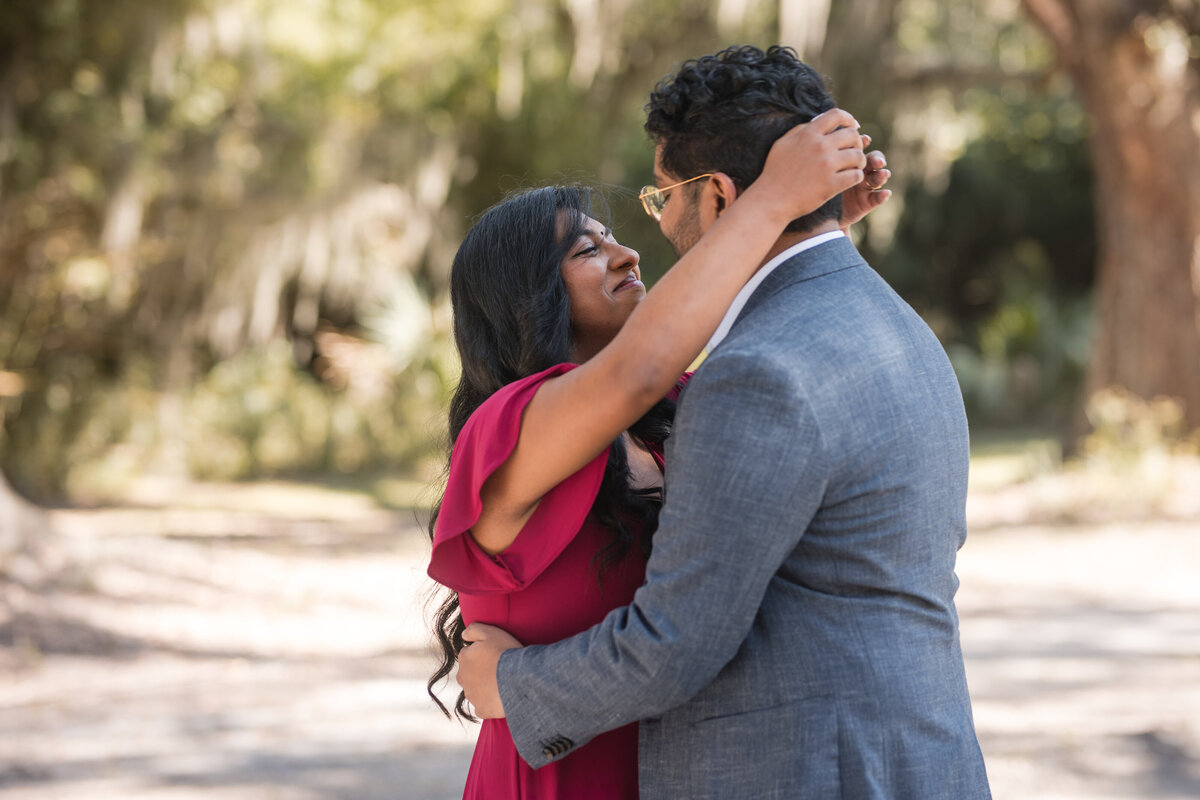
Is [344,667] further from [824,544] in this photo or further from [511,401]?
[824,544]

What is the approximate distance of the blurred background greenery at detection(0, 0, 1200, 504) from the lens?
1018cm

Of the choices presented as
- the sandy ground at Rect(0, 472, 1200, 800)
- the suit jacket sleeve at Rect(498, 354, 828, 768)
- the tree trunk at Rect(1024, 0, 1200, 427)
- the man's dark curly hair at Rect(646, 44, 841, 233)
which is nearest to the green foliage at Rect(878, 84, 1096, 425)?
the tree trunk at Rect(1024, 0, 1200, 427)

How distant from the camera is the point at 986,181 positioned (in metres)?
18.1

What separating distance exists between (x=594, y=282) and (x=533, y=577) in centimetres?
54

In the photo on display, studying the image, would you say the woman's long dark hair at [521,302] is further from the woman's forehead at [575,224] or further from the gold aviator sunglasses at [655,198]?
the gold aviator sunglasses at [655,198]

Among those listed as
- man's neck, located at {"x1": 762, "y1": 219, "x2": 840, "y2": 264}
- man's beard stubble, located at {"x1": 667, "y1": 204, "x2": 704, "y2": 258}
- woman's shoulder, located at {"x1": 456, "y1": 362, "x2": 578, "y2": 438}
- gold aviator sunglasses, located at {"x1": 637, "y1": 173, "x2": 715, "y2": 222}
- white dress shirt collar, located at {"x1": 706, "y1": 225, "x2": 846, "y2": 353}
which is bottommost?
woman's shoulder, located at {"x1": 456, "y1": 362, "x2": 578, "y2": 438}

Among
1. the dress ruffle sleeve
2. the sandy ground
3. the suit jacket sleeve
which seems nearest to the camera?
the suit jacket sleeve

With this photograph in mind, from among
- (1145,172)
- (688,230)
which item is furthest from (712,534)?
(1145,172)

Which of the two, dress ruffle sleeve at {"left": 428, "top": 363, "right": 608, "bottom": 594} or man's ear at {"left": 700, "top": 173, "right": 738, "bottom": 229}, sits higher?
man's ear at {"left": 700, "top": 173, "right": 738, "bottom": 229}

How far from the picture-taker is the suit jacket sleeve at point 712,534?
1.39 m

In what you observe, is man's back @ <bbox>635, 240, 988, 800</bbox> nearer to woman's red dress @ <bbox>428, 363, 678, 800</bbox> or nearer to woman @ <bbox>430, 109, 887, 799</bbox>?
woman @ <bbox>430, 109, 887, 799</bbox>

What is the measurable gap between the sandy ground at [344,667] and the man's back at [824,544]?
2.82 m

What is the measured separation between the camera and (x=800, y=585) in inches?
59.1

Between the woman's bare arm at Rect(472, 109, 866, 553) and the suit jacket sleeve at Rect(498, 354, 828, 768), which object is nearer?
the suit jacket sleeve at Rect(498, 354, 828, 768)
